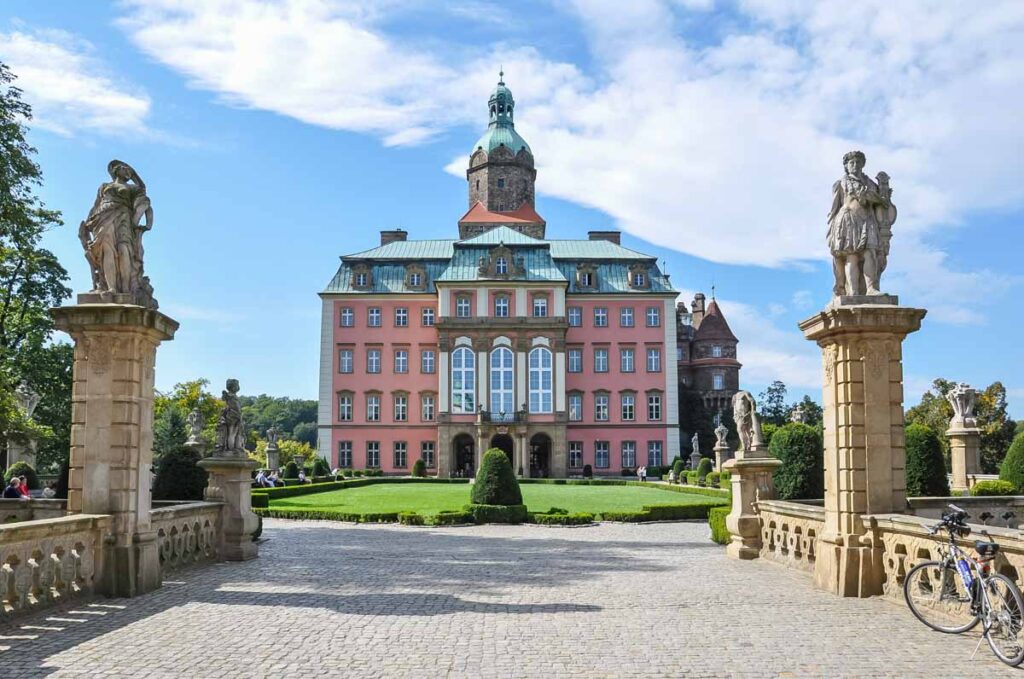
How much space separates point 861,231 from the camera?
31.6 feet

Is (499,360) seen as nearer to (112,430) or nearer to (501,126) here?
(501,126)

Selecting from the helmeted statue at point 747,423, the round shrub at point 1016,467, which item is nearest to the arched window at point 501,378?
the round shrub at point 1016,467

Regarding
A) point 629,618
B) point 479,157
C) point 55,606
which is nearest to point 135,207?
point 55,606

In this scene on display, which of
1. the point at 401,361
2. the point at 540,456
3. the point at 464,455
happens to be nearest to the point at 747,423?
the point at 464,455

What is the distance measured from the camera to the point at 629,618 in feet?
27.5

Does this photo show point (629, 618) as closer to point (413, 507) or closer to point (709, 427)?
point (413, 507)

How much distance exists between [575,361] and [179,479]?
4250 cm

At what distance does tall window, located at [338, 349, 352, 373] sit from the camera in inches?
2197

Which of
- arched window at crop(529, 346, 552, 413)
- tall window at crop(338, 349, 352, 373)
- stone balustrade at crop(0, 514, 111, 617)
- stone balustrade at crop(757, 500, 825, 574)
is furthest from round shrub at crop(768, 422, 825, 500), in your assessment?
tall window at crop(338, 349, 352, 373)

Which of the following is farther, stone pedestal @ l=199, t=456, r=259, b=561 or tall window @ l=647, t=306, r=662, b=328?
tall window @ l=647, t=306, r=662, b=328

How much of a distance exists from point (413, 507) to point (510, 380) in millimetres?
28387

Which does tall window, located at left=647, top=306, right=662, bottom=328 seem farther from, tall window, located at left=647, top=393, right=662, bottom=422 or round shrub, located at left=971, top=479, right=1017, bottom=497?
round shrub, located at left=971, top=479, right=1017, bottom=497

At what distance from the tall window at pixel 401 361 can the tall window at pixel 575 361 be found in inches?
399

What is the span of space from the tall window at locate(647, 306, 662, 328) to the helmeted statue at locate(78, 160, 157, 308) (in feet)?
158
